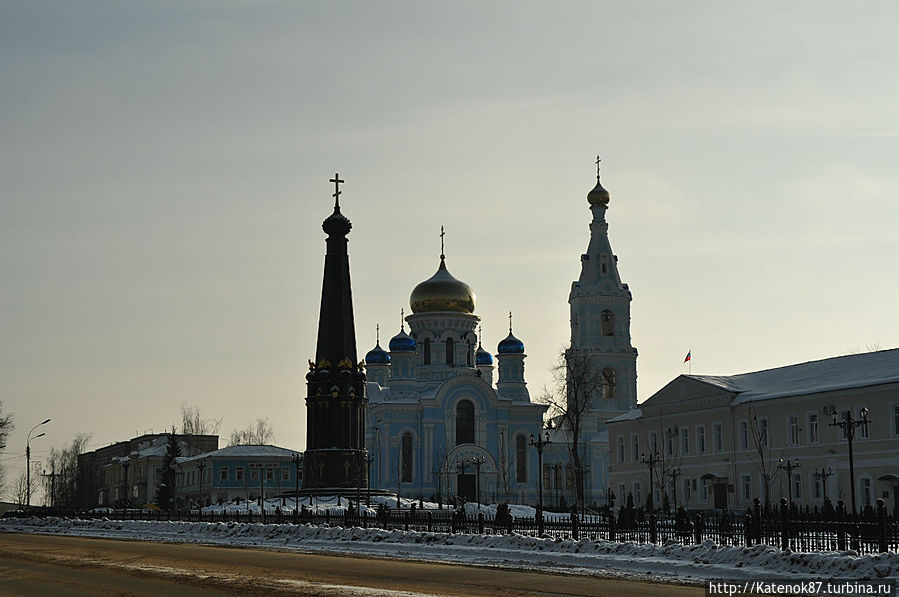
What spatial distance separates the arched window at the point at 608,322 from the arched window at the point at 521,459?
9.86 meters

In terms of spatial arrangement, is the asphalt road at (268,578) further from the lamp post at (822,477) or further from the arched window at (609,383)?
the arched window at (609,383)

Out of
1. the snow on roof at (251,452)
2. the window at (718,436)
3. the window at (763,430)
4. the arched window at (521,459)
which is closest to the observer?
the window at (763,430)

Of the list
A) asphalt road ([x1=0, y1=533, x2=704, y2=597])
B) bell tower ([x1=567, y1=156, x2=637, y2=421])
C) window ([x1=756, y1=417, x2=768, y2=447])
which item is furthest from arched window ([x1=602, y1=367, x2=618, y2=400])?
asphalt road ([x1=0, y1=533, x2=704, y2=597])

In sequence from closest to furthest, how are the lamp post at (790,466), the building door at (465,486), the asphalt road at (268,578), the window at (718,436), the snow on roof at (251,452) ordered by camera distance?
the asphalt road at (268,578), the lamp post at (790,466), the window at (718,436), the building door at (465,486), the snow on roof at (251,452)

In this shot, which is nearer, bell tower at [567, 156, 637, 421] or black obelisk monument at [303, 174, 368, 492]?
black obelisk monument at [303, 174, 368, 492]

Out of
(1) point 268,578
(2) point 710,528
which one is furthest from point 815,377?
(1) point 268,578

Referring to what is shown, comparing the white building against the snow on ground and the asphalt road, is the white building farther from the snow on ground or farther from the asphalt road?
the asphalt road

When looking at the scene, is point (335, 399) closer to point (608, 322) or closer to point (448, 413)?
point (448, 413)

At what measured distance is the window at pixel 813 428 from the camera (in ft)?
183

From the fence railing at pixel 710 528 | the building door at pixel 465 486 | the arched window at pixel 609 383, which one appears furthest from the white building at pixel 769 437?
the arched window at pixel 609 383

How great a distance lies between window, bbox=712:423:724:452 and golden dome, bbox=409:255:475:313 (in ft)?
101

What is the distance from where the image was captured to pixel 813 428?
56062mm

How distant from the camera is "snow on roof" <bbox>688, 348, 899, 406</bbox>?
54.0 metres

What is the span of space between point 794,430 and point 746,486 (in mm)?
4266
